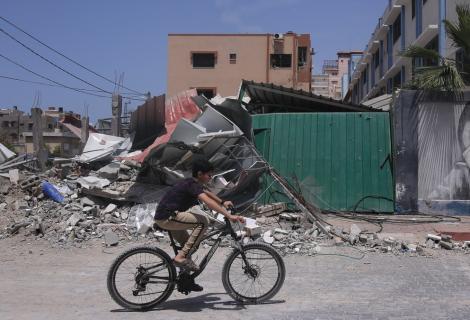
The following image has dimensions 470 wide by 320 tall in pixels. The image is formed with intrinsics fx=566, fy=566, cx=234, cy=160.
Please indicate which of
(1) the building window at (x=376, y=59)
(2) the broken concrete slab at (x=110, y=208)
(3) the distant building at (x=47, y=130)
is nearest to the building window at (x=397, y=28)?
(1) the building window at (x=376, y=59)

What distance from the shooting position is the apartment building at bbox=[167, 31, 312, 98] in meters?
49.5

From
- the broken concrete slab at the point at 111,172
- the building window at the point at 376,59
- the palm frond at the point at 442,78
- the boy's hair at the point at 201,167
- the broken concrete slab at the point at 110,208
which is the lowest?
the broken concrete slab at the point at 110,208

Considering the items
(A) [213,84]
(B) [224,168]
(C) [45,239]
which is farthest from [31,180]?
(A) [213,84]

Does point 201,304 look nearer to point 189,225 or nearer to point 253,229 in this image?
point 189,225

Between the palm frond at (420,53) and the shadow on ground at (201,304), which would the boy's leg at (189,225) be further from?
the palm frond at (420,53)

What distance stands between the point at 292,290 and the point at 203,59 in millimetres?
44828

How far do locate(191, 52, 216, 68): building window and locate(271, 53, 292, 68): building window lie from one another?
213 inches

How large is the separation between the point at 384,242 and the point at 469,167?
3518 millimetres

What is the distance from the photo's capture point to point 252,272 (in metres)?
6.16

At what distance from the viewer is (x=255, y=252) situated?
617cm

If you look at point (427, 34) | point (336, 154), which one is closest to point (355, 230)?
point (336, 154)

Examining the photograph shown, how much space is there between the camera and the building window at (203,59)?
50156mm

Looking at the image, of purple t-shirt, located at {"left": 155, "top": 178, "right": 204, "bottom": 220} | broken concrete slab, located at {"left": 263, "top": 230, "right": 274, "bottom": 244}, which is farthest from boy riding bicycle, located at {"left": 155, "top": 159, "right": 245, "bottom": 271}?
broken concrete slab, located at {"left": 263, "top": 230, "right": 274, "bottom": 244}

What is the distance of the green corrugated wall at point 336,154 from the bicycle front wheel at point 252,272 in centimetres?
596
